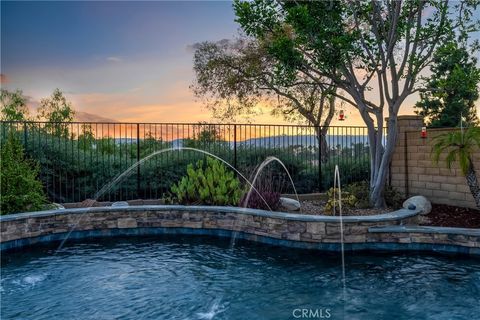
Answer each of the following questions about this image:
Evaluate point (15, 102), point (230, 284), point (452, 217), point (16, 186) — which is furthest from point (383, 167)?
point (15, 102)

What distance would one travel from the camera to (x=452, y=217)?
9.00 meters

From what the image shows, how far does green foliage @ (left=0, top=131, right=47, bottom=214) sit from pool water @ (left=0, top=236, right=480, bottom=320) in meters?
1.38

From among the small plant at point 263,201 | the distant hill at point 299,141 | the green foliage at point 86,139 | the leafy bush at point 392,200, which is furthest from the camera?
the distant hill at point 299,141

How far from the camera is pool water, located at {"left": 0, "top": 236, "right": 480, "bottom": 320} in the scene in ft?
15.2

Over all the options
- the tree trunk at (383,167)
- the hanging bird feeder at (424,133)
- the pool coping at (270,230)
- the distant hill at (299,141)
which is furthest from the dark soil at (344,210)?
the distant hill at (299,141)

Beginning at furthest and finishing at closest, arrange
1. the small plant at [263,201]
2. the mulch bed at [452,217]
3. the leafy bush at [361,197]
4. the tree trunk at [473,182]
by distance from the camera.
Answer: the leafy bush at [361,197], the small plant at [263,201], the tree trunk at [473,182], the mulch bed at [452,217]

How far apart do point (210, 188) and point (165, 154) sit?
354cm

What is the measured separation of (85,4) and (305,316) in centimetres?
927

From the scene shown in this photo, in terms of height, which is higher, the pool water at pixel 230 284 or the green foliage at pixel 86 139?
the green foliage at pixel 86 139

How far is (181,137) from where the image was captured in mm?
12812

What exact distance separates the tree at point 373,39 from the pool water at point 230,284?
3705 mm

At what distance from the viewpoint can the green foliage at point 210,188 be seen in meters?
9.34

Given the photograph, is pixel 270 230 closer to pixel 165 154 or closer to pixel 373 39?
pixel 373 39

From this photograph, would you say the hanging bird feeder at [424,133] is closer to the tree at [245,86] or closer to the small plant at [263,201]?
the small plant at [263,201]
